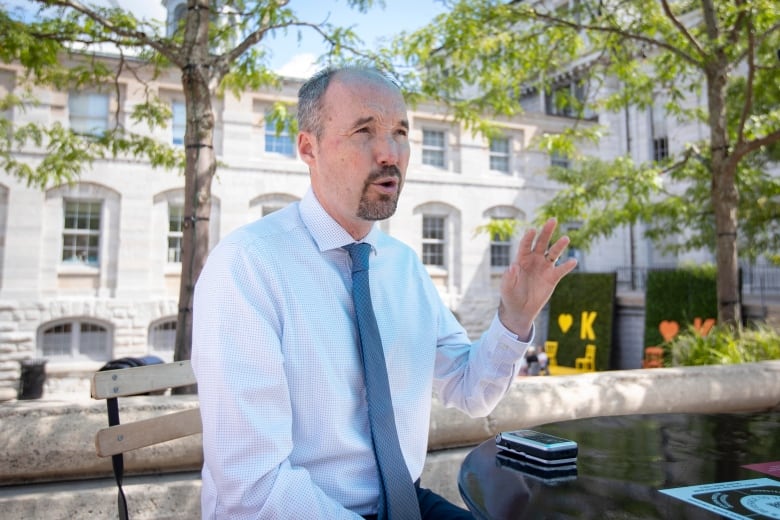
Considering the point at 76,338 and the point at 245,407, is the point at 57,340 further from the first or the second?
the point at 245,407

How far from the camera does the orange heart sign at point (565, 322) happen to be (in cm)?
2052

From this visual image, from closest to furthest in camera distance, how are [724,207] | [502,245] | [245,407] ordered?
1. [245,407]
2. [724,207]
3. [502,245]

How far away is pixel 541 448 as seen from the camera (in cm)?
169

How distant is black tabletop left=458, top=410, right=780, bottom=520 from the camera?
1.39 metres

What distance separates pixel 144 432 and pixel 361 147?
1230 millimetres

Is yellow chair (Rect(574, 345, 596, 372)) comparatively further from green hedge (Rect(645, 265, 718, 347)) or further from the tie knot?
the tie knot

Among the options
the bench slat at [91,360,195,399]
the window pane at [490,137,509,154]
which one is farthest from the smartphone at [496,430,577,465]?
the window pane at [490,137,509,154]

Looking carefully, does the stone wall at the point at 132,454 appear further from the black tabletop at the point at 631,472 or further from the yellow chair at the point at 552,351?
the yellow chair at the point at 552,351

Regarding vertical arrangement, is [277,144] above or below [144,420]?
above

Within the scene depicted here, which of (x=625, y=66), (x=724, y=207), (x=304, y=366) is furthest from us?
(x=625, y=66)

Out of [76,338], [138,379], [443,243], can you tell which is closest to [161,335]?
[76,338]

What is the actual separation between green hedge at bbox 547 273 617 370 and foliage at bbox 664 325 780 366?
1263 centimetres

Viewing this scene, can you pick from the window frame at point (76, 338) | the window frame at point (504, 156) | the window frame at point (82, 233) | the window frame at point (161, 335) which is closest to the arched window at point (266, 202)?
the window frame at point (161, 335)

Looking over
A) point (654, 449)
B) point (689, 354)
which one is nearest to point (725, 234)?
point (689, 354)
